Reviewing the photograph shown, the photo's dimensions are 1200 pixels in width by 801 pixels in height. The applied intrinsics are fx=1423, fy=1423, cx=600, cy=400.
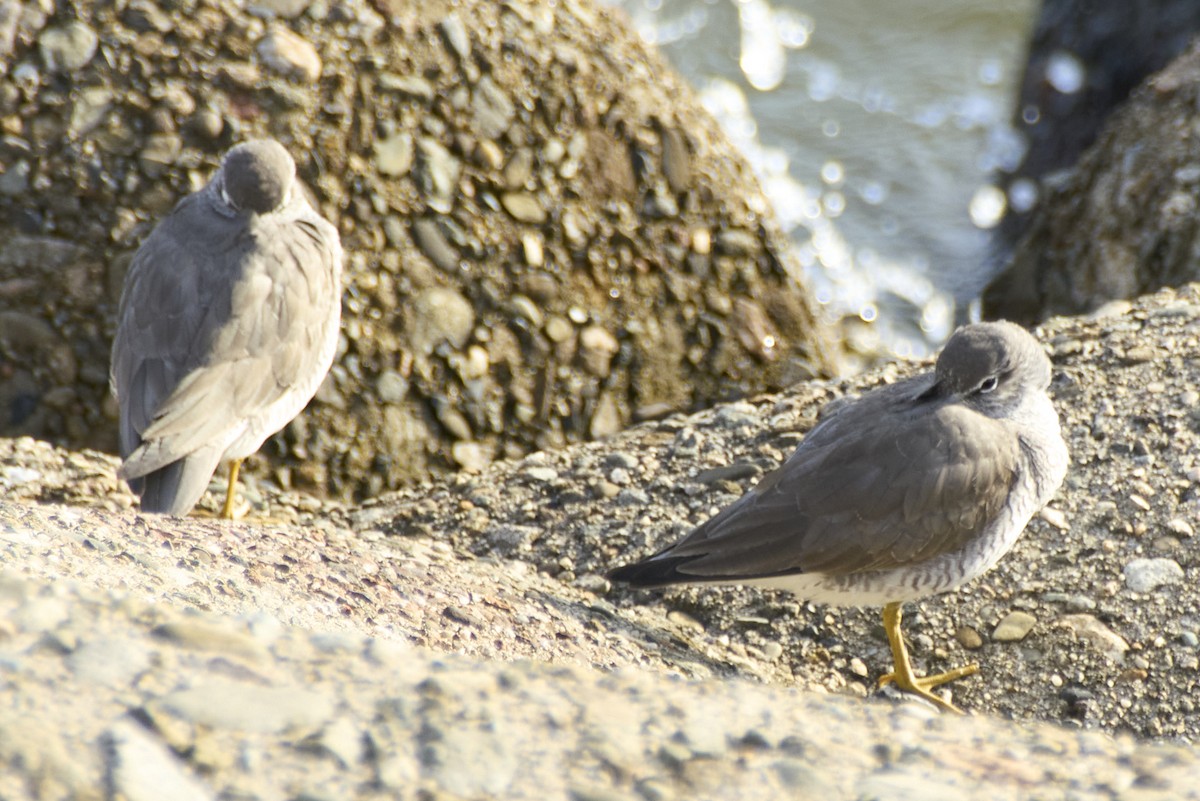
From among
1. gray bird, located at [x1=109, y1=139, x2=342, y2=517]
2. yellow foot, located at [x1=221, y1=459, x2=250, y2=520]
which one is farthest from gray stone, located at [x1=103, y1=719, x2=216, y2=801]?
yellow foot, located at [x1=221, y1=459, x2=250, y2=520]

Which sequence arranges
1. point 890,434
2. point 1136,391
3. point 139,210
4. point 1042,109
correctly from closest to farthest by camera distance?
point 890,434 → point 1136,391 → point 139,210 → point 1042,109

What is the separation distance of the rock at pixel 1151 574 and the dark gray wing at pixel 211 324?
2.81m

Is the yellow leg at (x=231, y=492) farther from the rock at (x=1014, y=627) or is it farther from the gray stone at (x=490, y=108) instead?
the rock at (x=1014, y=627)

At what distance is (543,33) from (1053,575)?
3.29 metres

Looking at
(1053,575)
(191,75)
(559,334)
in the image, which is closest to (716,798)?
(1053,575)

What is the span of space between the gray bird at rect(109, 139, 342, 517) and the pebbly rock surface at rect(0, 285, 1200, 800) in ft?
1.18

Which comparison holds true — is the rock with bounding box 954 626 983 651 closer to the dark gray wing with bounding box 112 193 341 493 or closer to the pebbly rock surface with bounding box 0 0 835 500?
the pebbly rock surface with bounding box 0 0 835 500

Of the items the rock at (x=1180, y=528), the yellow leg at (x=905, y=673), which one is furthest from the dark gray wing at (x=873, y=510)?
the rock at (x=1180, y=528)

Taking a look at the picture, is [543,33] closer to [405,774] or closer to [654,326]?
[654,326]

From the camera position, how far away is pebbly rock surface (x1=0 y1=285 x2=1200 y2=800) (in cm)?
263

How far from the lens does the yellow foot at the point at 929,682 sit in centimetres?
417

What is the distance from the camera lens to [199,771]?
2490 mm

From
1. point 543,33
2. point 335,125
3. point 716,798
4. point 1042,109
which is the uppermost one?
point 1042,109

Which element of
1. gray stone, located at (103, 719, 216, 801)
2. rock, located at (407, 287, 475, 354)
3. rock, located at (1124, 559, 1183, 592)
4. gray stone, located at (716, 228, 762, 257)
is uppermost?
gray stone, located at (716, 228, 762, 257)
